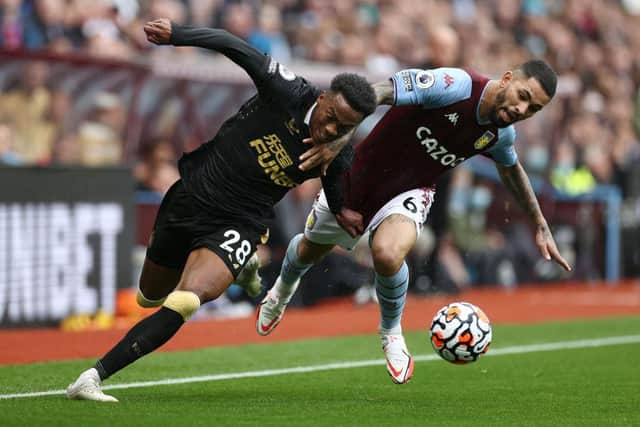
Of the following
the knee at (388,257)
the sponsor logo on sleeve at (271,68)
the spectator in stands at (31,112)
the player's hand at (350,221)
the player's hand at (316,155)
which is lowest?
the spectator in stands at (31,112)

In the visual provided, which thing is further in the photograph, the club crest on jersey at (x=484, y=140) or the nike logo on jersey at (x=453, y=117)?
the club crest on jersey at (x=484, y=140)

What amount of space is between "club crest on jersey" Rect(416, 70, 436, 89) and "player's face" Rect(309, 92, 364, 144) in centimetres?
79

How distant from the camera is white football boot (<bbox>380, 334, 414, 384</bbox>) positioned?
8.67 meters

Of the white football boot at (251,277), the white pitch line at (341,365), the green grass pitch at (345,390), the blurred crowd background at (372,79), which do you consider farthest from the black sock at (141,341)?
the blurred crowd background at (372,79)

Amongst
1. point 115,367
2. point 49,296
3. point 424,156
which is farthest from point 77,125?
point 115,367

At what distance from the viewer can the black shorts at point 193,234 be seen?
26.1ft

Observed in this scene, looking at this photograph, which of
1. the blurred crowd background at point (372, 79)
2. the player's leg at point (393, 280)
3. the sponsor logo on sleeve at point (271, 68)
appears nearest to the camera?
the sponsor logo on sleeve at point (271, 68)

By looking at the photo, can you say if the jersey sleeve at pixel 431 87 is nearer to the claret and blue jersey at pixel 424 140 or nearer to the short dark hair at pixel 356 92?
the claret and blue jersey at pixel 424 140

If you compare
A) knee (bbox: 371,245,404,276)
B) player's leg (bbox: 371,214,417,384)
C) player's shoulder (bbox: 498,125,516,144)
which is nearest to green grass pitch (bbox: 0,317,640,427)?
player's leg (bbox: 371,214,417,384)

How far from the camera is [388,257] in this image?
28.5 feet

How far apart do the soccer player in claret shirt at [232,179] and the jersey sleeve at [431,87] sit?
532 mm

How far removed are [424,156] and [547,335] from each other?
15.8 feet

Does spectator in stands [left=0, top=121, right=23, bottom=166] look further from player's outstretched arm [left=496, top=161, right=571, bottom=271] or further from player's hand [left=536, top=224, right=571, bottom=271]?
player's hand [left=536, top=224, right=571, bottom=271]

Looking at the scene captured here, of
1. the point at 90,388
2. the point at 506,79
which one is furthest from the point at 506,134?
the point at 90,388
